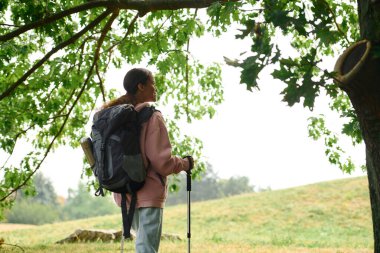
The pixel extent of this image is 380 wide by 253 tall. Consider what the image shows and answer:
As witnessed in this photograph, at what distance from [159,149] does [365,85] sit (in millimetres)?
1982

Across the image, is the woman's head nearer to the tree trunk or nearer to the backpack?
the backpack

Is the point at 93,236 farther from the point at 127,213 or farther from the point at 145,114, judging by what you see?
the point at 145,114

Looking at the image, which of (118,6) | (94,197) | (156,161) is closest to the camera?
(156,161)

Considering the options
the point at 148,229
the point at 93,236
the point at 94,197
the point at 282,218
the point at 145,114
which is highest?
the point at 94,197

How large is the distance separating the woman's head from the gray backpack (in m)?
0.25

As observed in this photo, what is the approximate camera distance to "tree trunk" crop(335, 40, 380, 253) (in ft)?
16.3

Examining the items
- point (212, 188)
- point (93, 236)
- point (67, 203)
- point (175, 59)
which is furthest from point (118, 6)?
point (67, 203)

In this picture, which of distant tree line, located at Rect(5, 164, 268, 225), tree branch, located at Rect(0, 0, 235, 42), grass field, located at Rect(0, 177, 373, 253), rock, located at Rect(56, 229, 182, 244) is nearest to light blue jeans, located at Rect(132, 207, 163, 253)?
tree branch, located at Rect(0, 0, 235, 42)

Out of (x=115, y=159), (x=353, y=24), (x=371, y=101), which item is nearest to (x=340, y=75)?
(x=371, y=101)

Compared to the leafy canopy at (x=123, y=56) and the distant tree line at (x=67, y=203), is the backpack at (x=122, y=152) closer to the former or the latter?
the leafy canopy at (x=123, y=56)

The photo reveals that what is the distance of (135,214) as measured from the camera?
16.8 feet

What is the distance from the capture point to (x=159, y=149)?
4.86 m

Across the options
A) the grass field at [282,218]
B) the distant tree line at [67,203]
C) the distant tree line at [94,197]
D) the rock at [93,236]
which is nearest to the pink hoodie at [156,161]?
the rock at [93,236]

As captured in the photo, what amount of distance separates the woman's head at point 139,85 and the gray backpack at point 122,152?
0.25 metres
